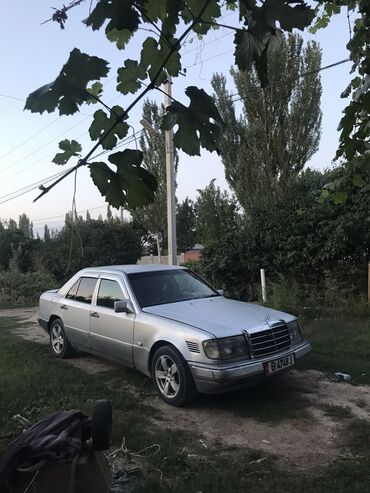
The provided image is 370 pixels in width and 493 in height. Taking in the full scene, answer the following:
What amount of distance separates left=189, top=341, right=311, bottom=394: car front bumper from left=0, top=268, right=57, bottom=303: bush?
15.5 metres

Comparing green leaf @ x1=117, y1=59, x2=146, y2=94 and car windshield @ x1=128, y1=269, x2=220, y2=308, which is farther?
car windshield @ x1=128, y1=269, x2=220, y2=308

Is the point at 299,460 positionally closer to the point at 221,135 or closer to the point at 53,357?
the point at 221,135

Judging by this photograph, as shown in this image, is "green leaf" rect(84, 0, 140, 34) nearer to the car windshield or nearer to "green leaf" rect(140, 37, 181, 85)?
"green leaf" rect(140, 37, 181, 85)

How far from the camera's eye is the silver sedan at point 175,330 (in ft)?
17.8

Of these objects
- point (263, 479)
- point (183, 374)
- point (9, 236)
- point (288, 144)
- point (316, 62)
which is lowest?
point (263, 479)

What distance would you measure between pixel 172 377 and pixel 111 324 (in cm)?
141

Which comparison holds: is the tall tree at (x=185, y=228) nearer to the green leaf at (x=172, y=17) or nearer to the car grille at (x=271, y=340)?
the car grille at (x=271, y=340)

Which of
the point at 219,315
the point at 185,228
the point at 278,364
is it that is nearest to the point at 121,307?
the point at 219,315

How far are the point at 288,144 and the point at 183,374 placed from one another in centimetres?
1480

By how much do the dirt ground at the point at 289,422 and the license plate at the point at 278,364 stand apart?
0.38 meters

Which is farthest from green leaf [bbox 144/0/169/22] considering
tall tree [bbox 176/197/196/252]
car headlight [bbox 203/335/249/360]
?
tall tree [bbox 176/197/196/252]

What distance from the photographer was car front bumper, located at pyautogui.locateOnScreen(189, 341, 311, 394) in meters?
5.26

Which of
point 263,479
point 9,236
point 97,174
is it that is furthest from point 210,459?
point 9,236

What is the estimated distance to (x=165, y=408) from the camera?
5.65 m
